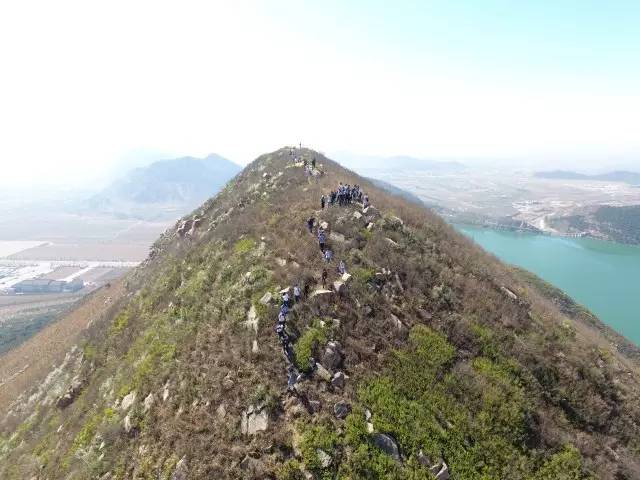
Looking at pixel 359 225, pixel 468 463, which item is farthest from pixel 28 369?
pixel 468 463

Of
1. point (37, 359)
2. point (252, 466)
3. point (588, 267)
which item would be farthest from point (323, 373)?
point (588, 267)

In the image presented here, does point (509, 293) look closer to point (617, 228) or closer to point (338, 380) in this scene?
point (338, 380)

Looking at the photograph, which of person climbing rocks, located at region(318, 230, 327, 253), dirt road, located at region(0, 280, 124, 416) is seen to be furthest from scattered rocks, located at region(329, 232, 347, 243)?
dirt road, located at region(0, 280, 124, 416)

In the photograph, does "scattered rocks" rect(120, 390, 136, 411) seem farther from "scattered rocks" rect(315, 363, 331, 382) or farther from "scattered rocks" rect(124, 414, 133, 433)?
"scattered rocks" rect(315, 363, 331, 382)

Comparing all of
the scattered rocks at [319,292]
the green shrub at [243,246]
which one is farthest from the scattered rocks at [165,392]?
the green shrub at [243,246]

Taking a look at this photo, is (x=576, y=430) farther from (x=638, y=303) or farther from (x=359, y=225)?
(x=638, y=303)

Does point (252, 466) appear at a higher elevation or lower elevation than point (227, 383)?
lower

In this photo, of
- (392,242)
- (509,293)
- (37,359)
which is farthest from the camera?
(37,359)
